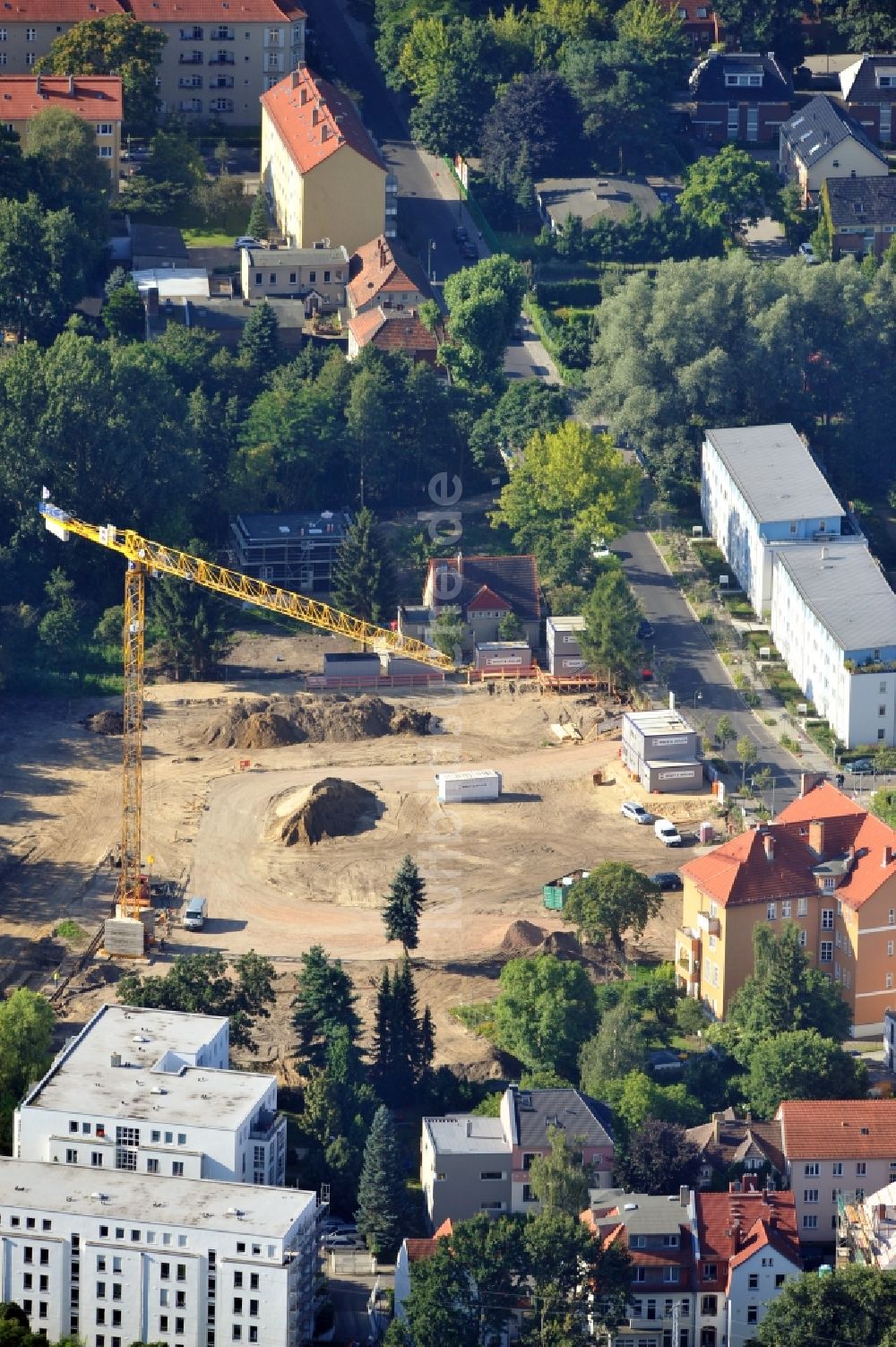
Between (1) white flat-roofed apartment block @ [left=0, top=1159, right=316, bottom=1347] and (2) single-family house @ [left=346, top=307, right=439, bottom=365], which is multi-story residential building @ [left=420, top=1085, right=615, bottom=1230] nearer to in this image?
(1) white flat-roofed apartment block @ [left=0, top=1159, right=316, bottom=1347]

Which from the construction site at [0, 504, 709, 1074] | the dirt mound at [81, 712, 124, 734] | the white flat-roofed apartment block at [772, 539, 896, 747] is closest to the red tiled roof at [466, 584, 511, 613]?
the construction site at [0, 504, 709, 1074]

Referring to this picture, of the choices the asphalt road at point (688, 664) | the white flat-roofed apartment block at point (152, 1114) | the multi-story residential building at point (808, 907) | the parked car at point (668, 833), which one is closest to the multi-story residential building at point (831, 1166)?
the multi-story residential building at point (808, 907)

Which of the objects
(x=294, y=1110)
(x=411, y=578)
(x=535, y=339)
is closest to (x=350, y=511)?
(x=411, y=578)

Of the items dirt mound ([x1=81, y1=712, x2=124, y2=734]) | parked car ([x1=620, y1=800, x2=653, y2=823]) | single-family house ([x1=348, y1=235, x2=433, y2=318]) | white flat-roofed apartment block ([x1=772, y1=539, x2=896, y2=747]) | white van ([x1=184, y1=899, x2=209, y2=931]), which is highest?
single-family house ([x1=348, y1=235, x2=433, y2=318])

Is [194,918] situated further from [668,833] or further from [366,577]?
[366,577]

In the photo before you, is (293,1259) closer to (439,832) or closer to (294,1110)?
(294,1110)

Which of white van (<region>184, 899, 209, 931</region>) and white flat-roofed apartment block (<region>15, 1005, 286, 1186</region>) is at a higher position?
white van (<region>184, 899, 209, 931</region>)

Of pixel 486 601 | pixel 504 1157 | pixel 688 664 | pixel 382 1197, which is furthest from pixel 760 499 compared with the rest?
pixel 382 1197
